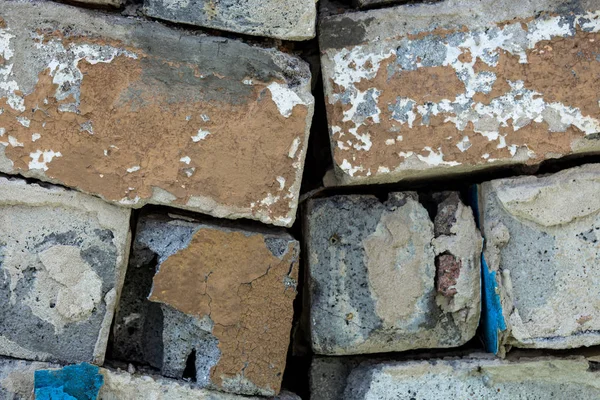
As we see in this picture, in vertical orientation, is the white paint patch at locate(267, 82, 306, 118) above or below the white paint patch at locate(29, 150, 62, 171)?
above

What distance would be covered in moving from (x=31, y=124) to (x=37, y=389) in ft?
2.09

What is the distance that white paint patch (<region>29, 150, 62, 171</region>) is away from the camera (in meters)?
1.81

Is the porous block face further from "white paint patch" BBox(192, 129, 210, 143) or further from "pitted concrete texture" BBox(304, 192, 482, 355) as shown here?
"white paint patch" BBox(192, 129, 210, 143)

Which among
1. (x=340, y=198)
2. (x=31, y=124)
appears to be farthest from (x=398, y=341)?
(x=31, y=124)

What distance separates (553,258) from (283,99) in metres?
0.82

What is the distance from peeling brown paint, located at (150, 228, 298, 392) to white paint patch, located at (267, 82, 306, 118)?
331 millimetres

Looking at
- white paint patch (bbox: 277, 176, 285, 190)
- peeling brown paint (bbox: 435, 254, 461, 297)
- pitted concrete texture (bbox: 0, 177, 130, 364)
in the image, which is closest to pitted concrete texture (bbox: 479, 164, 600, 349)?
peeling brown paint (bbox: 435, 254, 461, 297)

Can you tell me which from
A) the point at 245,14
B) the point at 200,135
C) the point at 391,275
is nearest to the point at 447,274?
the point at 391,275

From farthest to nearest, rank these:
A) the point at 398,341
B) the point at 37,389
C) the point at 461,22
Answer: the point at 398,341, the point at 461,22, the point at 37,389

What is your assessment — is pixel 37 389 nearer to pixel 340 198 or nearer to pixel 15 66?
pixel 15 66

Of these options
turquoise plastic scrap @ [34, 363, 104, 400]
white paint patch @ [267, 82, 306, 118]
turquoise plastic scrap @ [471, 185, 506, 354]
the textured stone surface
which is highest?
the textured stone surface

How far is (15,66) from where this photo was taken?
5.90ft

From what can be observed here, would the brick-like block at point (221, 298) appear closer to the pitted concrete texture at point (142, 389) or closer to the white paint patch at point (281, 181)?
the pitted concrete texture at point (142, 389)

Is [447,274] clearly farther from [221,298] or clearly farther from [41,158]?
[41,158]
